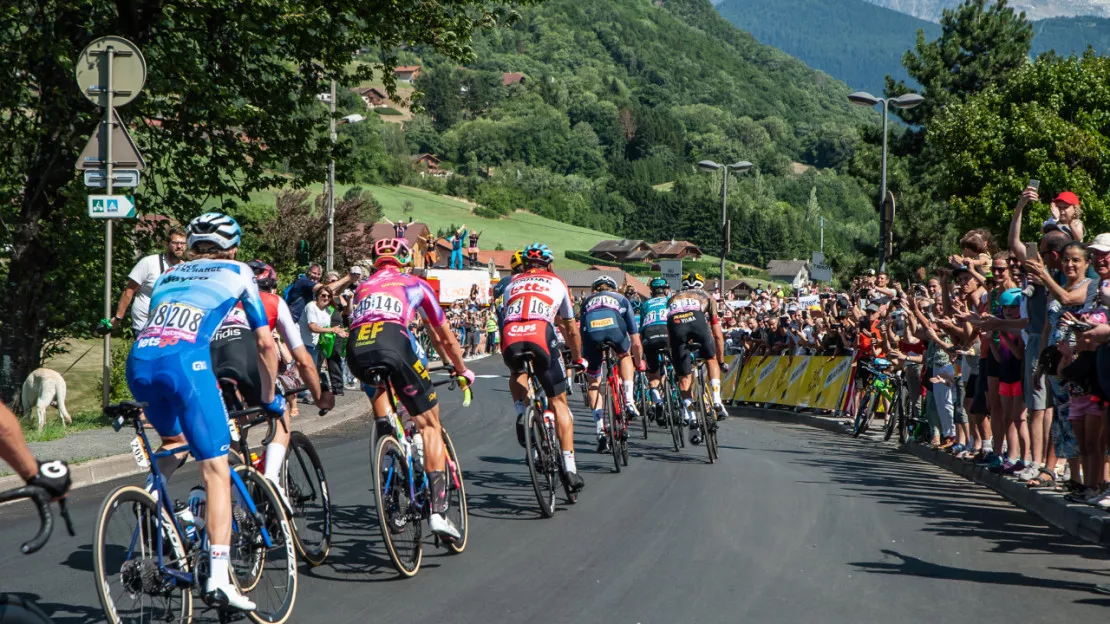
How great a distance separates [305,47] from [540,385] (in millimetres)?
10866

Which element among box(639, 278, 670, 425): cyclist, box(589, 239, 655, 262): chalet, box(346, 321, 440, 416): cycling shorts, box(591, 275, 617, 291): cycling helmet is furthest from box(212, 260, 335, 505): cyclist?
box(589, 239, 655, 262): chalet

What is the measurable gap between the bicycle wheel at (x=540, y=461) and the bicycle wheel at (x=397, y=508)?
1833 millimetres

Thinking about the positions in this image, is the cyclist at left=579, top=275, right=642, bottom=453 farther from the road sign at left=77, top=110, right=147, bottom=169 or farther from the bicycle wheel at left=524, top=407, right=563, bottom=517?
the road sign at left=77, top=110, right=147, bottom=169

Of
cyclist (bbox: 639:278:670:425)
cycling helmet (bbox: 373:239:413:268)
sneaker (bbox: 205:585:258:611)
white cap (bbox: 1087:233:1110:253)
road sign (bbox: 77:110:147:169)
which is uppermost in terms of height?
road sign (bbox: 77:110:147:169)

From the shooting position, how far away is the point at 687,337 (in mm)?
14078

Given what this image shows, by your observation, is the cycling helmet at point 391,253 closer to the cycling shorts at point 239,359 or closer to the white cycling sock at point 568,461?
the cycling shorts at point 239,359

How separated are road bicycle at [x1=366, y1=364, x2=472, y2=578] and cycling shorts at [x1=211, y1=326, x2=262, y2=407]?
26.8 inches

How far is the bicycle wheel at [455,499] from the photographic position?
757 cm

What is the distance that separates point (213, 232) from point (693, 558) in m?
3.65

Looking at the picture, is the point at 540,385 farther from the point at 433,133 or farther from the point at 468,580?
the point at 433,133

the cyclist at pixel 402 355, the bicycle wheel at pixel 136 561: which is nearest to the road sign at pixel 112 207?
the cyclist at pixel 402 355

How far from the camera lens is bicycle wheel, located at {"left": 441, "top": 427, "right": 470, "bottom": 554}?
7570 millimetres

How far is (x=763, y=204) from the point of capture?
182m

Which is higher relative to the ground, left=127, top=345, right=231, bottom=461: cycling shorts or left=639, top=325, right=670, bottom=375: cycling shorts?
left=127, top=345, right=231, bottom=461: cycling shorts
